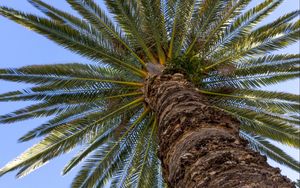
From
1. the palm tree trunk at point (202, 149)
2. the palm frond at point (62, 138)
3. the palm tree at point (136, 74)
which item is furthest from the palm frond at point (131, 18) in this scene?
the palm tree trunk at point (202, 149)

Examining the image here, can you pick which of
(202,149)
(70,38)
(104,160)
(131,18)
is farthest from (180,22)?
(202,149)

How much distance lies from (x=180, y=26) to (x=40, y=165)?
14.6ft

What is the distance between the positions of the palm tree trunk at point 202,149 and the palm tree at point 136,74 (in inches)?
93.3

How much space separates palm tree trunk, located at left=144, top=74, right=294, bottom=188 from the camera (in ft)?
10.8

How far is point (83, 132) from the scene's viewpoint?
28.7 feet

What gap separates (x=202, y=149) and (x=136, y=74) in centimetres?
481

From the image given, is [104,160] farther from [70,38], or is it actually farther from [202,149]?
[202,149]

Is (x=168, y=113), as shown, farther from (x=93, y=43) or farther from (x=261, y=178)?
(x=93, y=43)

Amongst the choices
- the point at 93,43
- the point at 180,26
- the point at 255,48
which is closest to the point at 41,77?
the point at 93,43

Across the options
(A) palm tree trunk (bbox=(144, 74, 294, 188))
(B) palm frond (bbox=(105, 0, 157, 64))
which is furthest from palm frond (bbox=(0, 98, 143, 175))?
(A) palm tree trunk (bbox=(144, 74, 294, 188))

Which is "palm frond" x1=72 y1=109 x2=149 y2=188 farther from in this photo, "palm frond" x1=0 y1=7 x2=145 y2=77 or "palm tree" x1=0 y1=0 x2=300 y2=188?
"palm frond" x1=0 y1=7 x2=145 y2=77

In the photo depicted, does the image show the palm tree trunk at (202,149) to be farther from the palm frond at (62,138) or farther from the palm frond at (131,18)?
the palm frond at (62,138)

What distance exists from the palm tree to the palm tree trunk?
2369mm

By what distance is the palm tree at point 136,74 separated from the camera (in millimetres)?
8539
